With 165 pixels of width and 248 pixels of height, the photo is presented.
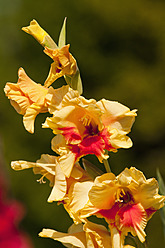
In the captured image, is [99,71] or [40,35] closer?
[40,35]

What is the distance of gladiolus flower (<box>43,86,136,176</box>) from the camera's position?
2.91 ft

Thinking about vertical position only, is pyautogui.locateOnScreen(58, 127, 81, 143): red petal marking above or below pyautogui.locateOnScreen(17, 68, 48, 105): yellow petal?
below

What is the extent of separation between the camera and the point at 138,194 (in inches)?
36.0

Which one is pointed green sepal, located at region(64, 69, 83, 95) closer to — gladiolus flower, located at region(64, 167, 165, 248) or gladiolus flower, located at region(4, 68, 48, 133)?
gladiolus flower, located at region(4, 68, 48, 133)

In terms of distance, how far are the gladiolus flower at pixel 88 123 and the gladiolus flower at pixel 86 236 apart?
138mm

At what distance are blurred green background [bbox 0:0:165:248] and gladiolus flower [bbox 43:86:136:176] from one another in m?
2.60

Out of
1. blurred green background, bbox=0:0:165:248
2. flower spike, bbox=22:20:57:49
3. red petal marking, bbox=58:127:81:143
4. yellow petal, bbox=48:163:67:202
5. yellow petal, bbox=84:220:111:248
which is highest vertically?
flower spike, bbox=22:20:57:49

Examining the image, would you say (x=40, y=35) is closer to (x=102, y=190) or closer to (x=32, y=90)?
(x=32, y=90)

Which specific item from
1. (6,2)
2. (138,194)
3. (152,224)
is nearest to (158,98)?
(152,224)

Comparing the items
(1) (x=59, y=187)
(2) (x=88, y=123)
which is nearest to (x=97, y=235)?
(1) (x=59, y=187)

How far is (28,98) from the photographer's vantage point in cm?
98

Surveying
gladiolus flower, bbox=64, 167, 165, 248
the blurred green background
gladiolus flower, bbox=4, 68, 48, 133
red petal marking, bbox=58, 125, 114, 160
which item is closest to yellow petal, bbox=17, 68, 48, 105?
gladiolus flower, bbox=4, 68, 48, 133

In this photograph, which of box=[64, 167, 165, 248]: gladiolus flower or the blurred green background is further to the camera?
the blurred green background

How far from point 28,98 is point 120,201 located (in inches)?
11.5
